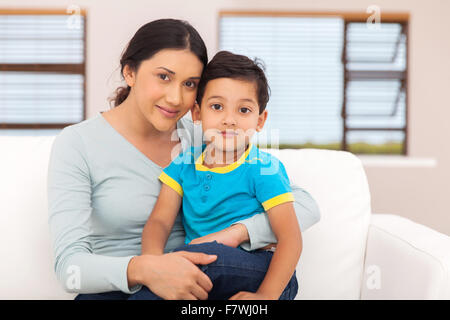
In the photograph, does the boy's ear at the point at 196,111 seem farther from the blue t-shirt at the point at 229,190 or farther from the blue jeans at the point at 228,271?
the blue jeans at the point at 228,271

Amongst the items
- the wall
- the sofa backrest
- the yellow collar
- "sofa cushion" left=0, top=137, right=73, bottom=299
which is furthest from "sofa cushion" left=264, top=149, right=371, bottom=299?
the wall

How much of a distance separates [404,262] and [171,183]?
659mm

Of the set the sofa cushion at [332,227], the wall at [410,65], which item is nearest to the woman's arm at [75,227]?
the sofa cushion at [332,227]

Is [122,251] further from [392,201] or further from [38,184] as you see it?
[392,201]

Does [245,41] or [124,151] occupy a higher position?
[245,41]

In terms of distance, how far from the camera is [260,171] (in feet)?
3.50

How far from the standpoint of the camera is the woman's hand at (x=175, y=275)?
34.7 inches

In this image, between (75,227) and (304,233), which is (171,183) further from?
(304,233)

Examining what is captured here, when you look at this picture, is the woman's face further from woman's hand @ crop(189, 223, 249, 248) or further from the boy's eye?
woman's hand @ crop(189, 223, 249, 248)

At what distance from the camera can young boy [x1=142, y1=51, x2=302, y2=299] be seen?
1038mm

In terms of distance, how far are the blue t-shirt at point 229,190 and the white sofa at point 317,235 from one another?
0.35 m

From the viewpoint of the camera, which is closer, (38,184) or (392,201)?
(38,184)
